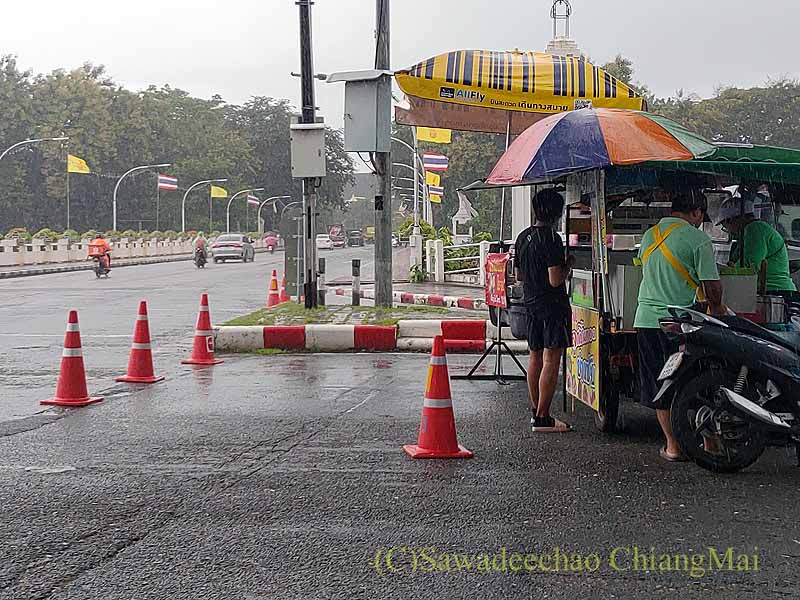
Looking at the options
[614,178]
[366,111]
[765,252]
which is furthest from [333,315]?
[765,252]

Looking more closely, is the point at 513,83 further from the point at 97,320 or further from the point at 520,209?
the point at 97,320

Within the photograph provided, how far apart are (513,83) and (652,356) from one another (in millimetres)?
6976

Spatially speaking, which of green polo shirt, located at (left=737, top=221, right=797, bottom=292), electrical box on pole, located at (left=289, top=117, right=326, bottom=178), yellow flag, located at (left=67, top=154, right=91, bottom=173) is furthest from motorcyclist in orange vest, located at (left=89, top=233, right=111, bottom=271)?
green polo shirt, located at (left=737, top=221, right=797, bottom=292)

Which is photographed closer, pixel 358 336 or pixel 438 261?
pixel 358 336

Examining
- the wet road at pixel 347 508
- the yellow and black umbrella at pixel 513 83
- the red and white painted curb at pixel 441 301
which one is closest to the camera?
the wet road at pixel 347 508

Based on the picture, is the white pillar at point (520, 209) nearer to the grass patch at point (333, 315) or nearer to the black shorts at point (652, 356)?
the grass patch at point (333, 315)

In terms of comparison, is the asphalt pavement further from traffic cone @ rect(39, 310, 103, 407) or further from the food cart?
the food cart

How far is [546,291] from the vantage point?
7.96 meters

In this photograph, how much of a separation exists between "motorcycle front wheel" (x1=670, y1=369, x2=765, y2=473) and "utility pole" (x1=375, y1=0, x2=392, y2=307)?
1045cm

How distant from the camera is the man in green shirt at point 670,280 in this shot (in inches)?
273

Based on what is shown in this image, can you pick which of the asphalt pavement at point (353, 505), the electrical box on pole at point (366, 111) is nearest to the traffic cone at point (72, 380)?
the asphalt pavement at point (353, 505)

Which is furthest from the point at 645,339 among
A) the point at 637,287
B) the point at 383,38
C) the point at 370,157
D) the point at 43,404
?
the point at 383,38

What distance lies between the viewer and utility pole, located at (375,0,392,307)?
16953 millimetres

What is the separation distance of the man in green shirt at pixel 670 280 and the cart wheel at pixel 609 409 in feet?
1.80
